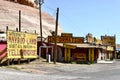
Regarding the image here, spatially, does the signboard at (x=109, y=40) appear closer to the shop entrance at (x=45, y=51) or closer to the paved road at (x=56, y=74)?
the shop entrance at (x=45, y=51)

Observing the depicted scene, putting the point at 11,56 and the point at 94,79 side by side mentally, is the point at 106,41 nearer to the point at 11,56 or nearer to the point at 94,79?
the point at 11,56

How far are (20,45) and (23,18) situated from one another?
56295mm

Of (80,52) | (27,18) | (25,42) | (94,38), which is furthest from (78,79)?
(27,18)

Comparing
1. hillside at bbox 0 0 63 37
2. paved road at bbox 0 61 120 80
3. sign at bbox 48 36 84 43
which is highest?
hillside at bbox 0 0 63 37

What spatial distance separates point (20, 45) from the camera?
47.5 meters

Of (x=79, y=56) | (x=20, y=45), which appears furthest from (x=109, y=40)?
(x=20, y=45)

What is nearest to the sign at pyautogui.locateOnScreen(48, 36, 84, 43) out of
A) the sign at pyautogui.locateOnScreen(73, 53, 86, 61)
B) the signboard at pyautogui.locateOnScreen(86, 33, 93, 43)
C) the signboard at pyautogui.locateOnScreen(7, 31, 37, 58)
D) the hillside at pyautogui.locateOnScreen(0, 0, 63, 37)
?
the signboard at pyautogui.locateOnScreen(86, 33, 93, 43)

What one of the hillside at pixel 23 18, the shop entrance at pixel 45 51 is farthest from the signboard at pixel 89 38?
the hillside at pixel 23 18

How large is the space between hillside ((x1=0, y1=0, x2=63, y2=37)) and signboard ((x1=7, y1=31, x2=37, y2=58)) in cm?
3098

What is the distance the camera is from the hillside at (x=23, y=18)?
90.0 m

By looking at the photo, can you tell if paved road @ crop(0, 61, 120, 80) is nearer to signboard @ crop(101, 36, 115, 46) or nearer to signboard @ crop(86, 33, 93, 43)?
signboard @ crop(86, 33, 93, 43)

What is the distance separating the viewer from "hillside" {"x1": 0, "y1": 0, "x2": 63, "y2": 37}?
90.0 m

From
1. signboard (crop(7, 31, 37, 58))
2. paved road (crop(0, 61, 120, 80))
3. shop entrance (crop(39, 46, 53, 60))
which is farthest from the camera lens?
shop entrance (crop(39, 46, 53, 60))

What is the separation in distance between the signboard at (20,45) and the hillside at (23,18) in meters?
31.0
